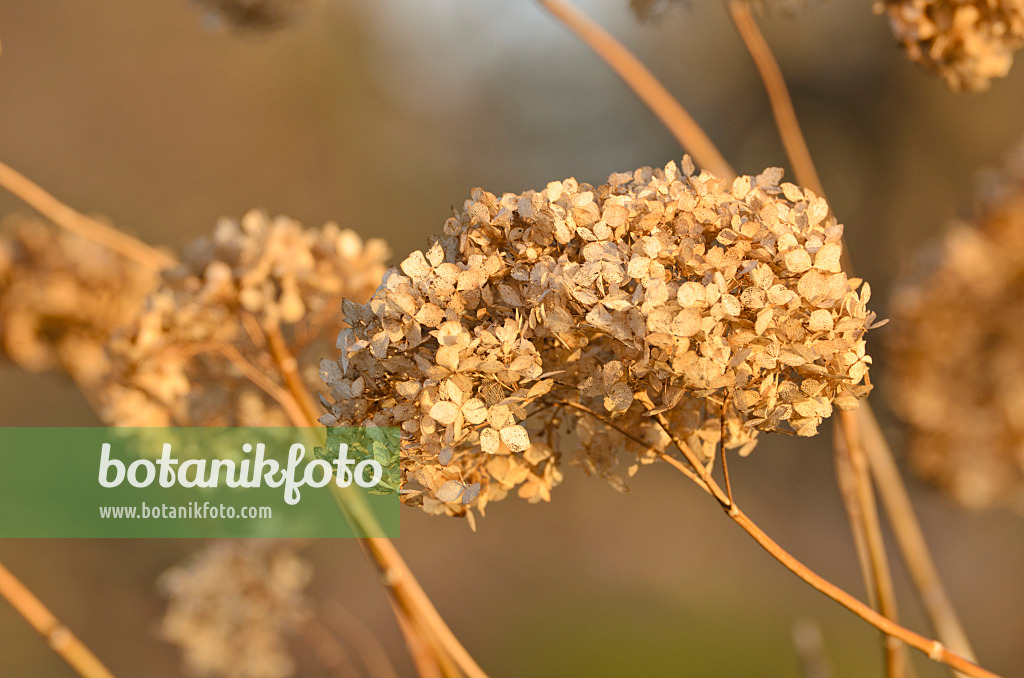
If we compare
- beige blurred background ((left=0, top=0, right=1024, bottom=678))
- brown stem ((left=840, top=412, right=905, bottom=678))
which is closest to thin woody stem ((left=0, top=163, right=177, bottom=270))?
brown stem ((left=840, top=412, right=905, bottom=678))

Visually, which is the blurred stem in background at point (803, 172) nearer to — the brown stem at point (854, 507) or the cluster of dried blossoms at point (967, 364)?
the brown stem at point (854, 507)

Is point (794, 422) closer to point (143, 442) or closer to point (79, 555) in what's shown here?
point (143, 442)

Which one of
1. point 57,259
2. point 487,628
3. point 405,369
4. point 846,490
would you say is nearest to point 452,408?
point 405,369

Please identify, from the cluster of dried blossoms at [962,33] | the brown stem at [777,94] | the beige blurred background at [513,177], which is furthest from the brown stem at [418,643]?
the beige blurred background at [513,177]

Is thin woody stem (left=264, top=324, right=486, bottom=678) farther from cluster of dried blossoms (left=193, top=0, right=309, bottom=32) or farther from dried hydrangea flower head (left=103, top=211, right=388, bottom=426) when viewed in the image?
cluster of dried blossoms (left=193, top=0, right=309, bottom=32)

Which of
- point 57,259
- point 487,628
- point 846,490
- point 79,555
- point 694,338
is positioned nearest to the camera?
point 694,338

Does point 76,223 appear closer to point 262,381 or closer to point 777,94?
point 262,381
